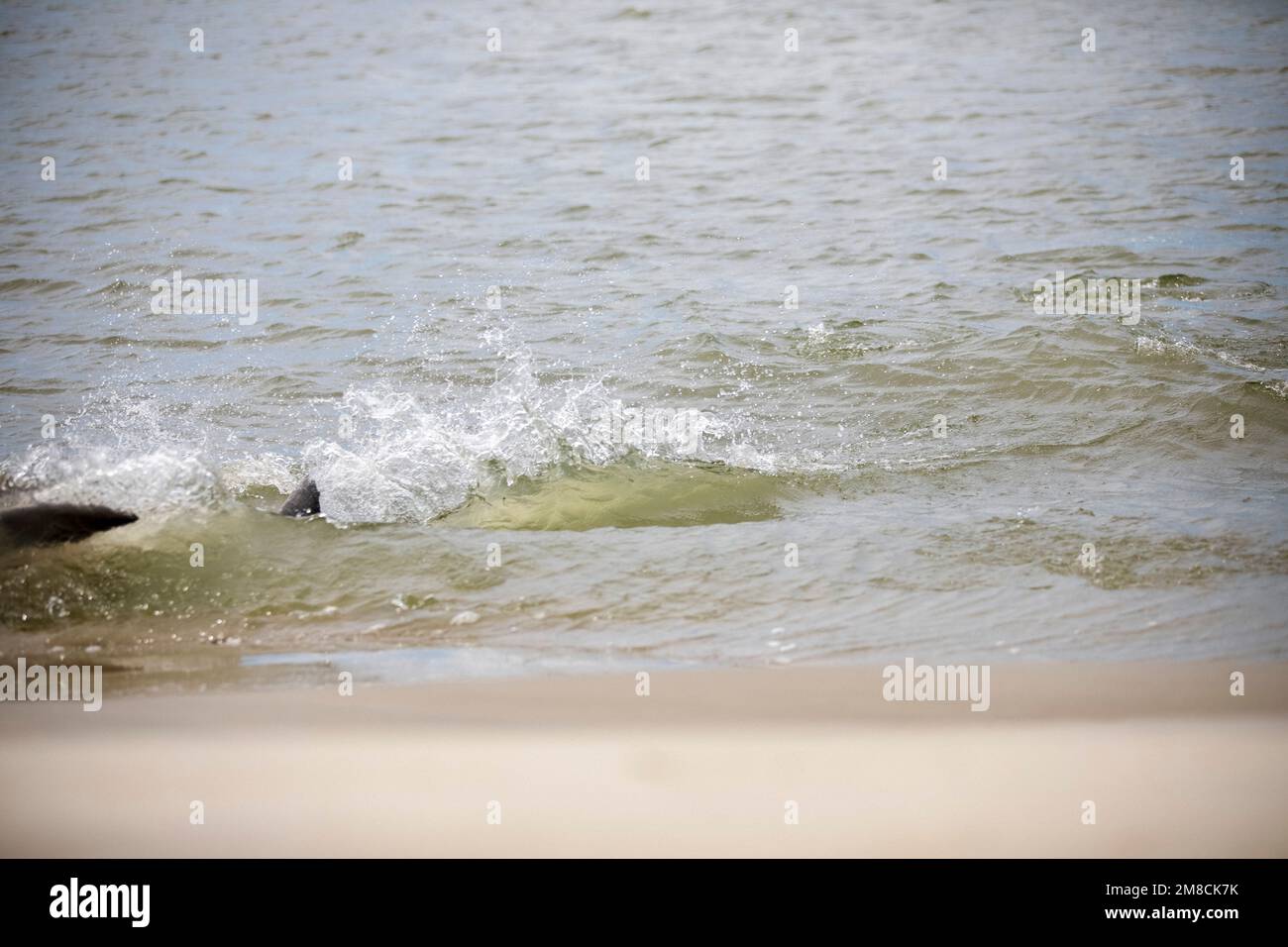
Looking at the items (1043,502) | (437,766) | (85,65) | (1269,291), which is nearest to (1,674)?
(437,766)

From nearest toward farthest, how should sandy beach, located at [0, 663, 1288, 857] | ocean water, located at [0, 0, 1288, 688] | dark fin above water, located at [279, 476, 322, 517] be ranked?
sandy beach, located at [0, 663, 1288, 857]
ocean water, located at [0, 0, 1288, 688]
dark fin above water, located at [279, 476, 322, 517]

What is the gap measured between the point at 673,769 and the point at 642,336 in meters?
6.28

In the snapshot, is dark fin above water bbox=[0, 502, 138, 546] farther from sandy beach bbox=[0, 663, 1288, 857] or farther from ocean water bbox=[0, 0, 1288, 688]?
sandy beach bbox=[0, 663, 1288, 857]

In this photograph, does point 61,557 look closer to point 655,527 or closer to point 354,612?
point 354,612

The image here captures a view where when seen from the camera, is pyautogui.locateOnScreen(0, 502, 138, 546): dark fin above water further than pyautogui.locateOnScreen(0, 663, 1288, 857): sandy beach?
Yes

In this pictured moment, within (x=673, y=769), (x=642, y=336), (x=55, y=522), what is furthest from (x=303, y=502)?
(x=642, y=336)

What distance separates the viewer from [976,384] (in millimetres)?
8492

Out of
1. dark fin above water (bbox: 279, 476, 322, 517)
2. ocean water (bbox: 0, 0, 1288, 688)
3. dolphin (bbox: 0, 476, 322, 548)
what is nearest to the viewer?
ocean water (bbox: 0, 0, 1288, 688)

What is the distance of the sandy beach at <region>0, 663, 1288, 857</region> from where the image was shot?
3.28m

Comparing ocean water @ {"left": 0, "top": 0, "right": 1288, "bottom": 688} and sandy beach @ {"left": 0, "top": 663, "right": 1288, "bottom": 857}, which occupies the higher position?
ocean water @ {"left": 0, "top": 0, "right": 1288, "bottom": 688}

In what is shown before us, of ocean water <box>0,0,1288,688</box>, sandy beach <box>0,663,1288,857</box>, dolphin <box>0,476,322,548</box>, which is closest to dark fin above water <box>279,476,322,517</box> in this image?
ocean water <box>0,0,1288,688</box>

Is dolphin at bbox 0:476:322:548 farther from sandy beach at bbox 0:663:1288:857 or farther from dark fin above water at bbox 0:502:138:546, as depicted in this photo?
sandy beach at bbox 0:663:1288:857

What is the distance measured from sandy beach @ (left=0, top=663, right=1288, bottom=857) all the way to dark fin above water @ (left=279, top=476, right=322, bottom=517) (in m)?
1.89

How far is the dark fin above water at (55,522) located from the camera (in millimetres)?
5543
